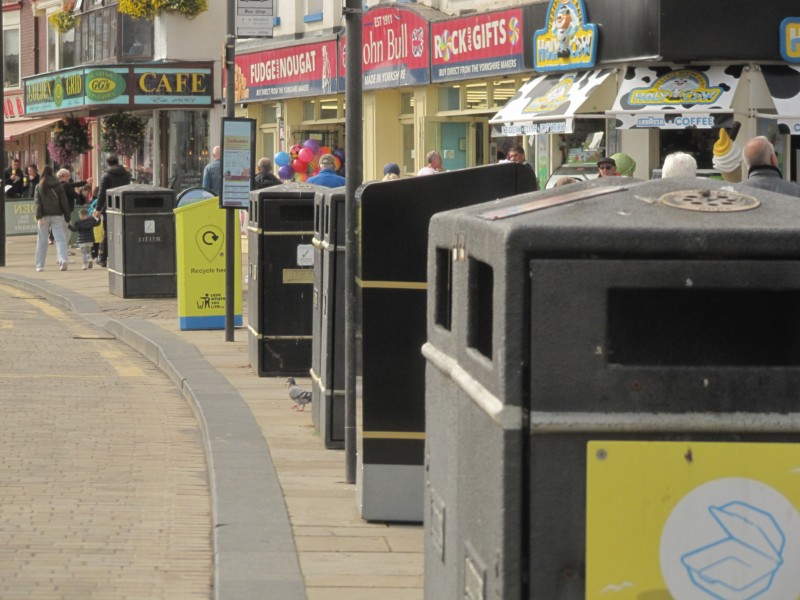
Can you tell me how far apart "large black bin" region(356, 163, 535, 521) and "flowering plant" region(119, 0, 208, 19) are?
32.5 m

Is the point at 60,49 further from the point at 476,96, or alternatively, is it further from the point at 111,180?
the point at 476,96

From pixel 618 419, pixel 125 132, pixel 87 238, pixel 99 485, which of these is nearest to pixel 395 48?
pixel 87 238

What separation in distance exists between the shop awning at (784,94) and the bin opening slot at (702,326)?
1536cm

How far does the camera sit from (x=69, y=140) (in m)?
44.1

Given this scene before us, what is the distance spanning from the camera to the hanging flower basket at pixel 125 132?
4147 cm

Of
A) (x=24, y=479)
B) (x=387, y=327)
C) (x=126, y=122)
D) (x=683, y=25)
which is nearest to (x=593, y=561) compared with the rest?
(x=387, y=327)

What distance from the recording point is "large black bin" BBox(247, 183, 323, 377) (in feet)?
38.5

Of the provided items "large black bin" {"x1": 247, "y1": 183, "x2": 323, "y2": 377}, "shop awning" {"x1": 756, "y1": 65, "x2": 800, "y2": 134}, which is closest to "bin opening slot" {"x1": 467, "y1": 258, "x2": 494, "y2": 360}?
"large black bin" {"x1": 247, "y1": 183, "x2": 323, "y2": 377}

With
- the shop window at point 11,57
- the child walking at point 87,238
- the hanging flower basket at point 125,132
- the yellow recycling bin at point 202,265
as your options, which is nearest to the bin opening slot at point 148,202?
the yellow recycling bin at point 202,265

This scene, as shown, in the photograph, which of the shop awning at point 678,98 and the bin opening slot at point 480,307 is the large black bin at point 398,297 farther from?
the shop awning at point 678,98

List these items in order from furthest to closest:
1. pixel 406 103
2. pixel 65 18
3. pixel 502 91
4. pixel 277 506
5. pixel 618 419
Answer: pixel 65 18, pixel 406 103, pixel 502 91, pixel 277 506, pixel 618 419

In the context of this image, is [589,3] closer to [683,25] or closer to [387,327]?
[683,25]

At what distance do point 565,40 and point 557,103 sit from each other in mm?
1091

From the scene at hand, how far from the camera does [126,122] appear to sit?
41531 millimetres
